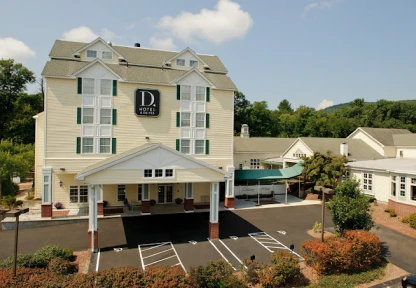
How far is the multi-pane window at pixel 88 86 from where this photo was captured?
20.8 m

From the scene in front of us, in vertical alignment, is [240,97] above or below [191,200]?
above

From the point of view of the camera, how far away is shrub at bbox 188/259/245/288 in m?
9.64

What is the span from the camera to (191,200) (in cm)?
2233

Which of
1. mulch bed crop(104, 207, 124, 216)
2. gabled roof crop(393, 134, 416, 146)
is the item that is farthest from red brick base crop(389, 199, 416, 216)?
mulch bed crop(104, 207, 124, 216)

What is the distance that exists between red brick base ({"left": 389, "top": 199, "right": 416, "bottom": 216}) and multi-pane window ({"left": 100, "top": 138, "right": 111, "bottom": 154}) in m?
21.6

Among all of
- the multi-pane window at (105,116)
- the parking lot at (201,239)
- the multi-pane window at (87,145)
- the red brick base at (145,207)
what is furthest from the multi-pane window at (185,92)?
the parking lot at (201,239)

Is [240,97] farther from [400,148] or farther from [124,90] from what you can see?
[124,90]

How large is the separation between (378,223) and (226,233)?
34.4ft

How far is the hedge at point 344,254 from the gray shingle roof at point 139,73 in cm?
1485

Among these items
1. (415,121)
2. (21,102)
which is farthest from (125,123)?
(415,121)

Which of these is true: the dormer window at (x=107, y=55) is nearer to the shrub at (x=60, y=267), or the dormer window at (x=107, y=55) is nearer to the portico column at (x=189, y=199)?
the portico column at (x=189, y=199)

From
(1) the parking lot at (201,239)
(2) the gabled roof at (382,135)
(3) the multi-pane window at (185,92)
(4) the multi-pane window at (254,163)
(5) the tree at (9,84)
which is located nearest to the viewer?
(1) the parking lot at (201,239)

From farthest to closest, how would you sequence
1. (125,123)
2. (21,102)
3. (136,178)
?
(21,102) < (125,123) < (136,178)

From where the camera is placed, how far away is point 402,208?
20375 mm
